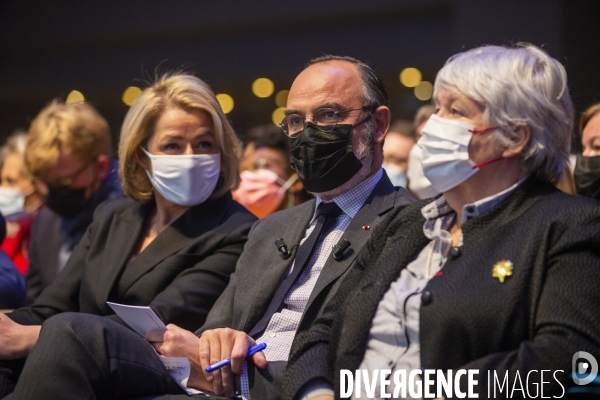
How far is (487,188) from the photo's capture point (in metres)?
2.51

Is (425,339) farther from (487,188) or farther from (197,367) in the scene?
(197,367)

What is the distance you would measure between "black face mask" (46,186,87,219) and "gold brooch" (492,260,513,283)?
11.2ft

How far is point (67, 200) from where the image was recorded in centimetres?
507

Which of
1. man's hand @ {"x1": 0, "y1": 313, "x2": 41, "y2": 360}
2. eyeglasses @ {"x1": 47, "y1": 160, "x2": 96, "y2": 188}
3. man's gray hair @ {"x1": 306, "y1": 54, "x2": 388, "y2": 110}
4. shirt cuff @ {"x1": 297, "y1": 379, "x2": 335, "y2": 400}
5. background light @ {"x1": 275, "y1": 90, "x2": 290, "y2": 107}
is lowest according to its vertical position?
background light @ {"x1": 275, "y1": 90, "x2": 290, "y2": 107}

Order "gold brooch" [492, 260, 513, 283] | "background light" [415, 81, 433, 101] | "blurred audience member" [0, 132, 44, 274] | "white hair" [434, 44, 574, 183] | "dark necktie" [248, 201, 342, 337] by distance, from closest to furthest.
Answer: "gold brooch" [492, 260, 513, 283] → "white hair" [434, 44, 574, 183] → "dark necktie" [248, 201, 342, 337] → "blurred audience member" [0, 132, 44, 274] → "background light" [415, 81, 433, 101]

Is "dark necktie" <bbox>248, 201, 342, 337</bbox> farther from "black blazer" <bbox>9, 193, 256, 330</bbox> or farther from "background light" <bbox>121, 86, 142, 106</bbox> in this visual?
"background light" <bbox>121, 86, 142, 106</bbox>

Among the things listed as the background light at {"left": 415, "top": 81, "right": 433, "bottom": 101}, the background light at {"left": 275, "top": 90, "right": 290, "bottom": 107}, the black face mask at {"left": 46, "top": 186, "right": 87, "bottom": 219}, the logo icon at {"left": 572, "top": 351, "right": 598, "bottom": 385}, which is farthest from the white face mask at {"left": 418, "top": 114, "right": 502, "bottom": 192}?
the background light at {"left": 275, "top": 90, "right": 290, "bottom": 107}

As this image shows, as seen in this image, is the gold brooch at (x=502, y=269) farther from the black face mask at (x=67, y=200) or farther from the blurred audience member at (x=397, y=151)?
the black face mask at (x=67, y=200)

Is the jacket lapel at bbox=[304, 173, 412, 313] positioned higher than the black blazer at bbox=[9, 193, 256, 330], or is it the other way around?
the jacket lapel at bbox=[304, 173, 412, 313]

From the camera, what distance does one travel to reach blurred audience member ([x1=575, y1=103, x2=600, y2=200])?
145 inches

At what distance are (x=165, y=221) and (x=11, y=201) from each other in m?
2.49

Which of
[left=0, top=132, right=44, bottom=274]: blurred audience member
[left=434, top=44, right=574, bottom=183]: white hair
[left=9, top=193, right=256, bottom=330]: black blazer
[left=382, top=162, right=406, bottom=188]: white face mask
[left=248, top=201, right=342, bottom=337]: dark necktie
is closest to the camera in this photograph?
[left=434, top=44, right=574, bottom=183]: white hair

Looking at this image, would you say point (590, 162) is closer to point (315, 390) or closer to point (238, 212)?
point (238, 212)

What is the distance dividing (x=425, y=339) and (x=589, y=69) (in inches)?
218
